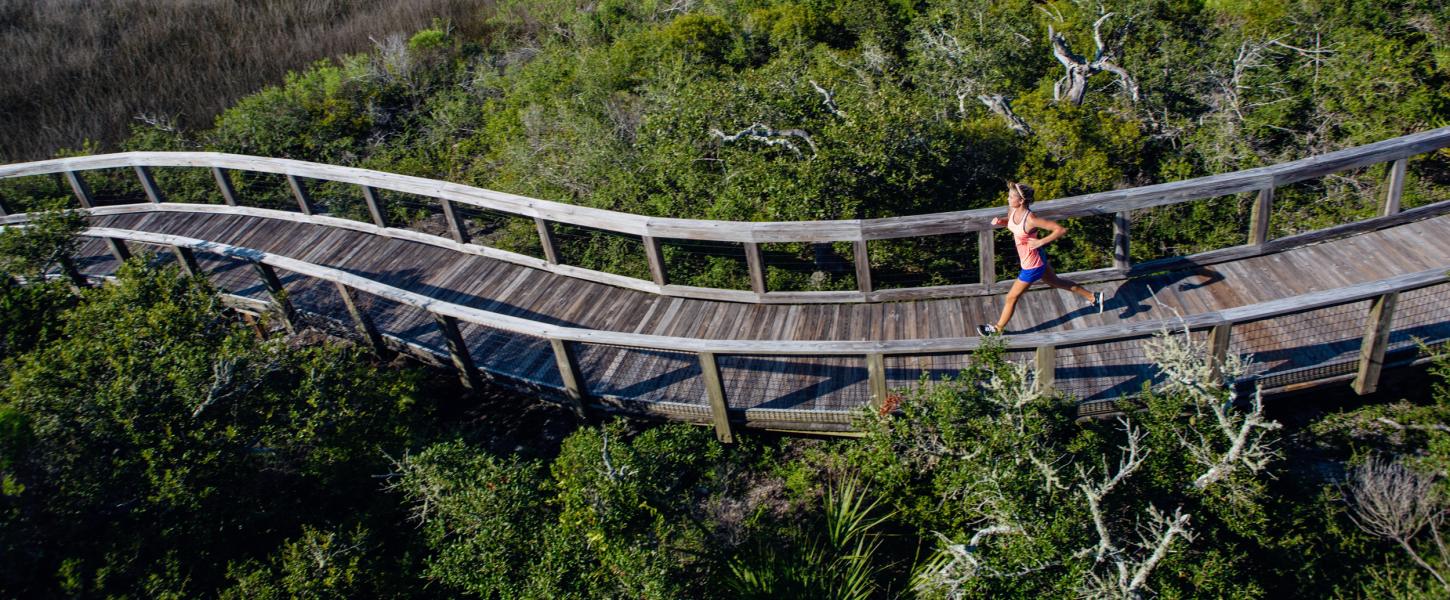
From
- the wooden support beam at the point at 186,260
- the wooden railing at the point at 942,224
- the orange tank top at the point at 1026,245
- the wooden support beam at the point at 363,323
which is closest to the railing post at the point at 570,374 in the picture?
the wooden railing at the point at 942,224

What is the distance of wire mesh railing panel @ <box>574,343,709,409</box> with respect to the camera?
7.98 meters

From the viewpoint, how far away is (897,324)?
26.0 feet

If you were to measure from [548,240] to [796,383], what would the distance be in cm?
335

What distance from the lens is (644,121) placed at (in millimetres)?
11609

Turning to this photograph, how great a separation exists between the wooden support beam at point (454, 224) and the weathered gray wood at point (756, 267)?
12.3 feet

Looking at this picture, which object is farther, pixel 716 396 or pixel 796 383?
pixel 796 383

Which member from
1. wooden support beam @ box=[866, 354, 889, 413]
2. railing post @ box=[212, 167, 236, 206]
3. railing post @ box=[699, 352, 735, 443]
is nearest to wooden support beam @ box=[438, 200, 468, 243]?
railing post @ box=[212, 167, 236, 206]

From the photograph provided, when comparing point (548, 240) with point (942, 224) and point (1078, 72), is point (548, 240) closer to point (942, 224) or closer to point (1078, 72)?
point (942, 224)

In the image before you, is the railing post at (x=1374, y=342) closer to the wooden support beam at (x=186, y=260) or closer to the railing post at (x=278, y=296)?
the railing post at (x=278, y=296)

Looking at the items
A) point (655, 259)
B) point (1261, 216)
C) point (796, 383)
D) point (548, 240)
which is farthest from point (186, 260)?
point (1261, 216)

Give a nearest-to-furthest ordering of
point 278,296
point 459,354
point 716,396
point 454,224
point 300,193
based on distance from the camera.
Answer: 1. point 716,396
2. point 459,354
3. point 278,296
4. point 454,224
5. point 300,193

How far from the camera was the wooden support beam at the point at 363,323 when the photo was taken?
30.4 feet

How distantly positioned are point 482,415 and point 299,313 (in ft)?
8.88

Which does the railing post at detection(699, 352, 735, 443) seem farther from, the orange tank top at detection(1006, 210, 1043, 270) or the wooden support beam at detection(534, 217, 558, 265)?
the wooden support beam at detection(534, 217, 558, 265)
